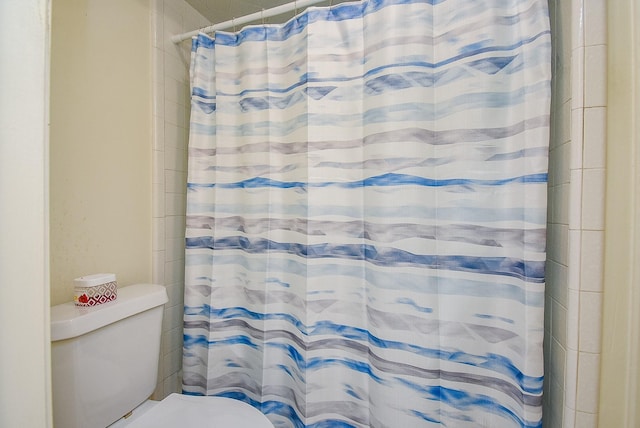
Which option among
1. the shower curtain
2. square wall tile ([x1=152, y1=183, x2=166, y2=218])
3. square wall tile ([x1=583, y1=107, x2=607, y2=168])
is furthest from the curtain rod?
square wall tile ([x1=583, y1=107, x2=607, y2=168])

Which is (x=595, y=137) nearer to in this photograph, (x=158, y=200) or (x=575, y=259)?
(x=575, y=259)

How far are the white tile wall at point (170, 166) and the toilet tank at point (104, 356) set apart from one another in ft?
0.88

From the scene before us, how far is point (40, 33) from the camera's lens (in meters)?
0.32

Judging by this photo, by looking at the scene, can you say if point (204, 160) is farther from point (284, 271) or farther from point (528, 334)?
point (528, 334)

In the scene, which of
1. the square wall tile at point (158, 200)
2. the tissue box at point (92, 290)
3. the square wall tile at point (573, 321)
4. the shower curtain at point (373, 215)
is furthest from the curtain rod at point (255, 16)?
the square wall tile at point (573, 321)

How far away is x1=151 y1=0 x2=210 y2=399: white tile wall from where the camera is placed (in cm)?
115

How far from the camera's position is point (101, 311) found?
753mm

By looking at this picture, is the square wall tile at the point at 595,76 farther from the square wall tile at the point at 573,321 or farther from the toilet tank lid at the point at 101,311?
the toilet tank lid at the point at 101,311

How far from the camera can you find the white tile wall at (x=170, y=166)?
1146mm

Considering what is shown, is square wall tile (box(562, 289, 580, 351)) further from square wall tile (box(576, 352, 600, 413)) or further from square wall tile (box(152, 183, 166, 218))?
square wall tile (box(152, 183, 166, 218))

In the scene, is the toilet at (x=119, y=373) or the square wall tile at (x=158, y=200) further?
the square wall tile at (x=158, y=200)

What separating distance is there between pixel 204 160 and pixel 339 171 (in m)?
0.60

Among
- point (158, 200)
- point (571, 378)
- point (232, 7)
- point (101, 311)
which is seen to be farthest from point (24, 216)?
point (232, 7)

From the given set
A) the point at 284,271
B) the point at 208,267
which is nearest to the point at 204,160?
the point at 208,267
